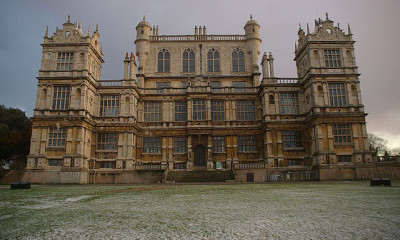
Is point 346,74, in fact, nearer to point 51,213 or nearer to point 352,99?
point 352,99

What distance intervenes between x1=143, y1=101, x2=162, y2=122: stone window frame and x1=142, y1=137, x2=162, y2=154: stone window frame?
289 cm

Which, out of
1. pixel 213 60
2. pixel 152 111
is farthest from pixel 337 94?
pixel 152 111

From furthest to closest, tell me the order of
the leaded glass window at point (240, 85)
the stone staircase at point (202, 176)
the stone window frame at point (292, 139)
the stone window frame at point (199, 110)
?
the leaded glass window at point (240, 85), the stone window frame at point (199, 110), the stone window frame at point (292, 139), the stone staircase at point (202, 176)

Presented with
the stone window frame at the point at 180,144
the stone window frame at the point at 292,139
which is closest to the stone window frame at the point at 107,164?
the stone window frame at the point at 180,144

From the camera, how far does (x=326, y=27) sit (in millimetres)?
38594

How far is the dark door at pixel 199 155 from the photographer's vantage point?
39.7 metres

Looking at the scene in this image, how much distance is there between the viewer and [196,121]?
130 ft

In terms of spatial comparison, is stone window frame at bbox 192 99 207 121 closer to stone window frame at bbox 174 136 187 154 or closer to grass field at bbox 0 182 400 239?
stone window frame at bbox 174 136 187 154

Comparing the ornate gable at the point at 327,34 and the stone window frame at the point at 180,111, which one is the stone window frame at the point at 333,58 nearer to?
the ornate gable at the point at 327,34

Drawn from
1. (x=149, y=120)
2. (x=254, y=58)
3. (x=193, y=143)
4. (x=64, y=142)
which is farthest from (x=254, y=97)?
(x=64, y=142)

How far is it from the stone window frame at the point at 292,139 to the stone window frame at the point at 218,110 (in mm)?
9014

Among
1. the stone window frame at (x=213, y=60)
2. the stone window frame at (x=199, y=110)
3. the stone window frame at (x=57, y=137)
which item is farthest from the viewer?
the stone window frame at (x=213, y=60)

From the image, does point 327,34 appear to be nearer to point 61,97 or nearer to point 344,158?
point 344,158

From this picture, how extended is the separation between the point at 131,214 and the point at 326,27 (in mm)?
39167
